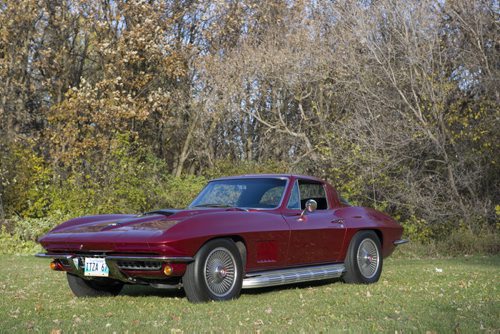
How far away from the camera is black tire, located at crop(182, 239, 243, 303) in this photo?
809 centimetres

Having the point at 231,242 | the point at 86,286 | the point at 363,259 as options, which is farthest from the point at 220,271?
the point at 363,259

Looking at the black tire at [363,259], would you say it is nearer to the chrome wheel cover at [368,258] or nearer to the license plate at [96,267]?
the chrome wheel cover at [368,258]

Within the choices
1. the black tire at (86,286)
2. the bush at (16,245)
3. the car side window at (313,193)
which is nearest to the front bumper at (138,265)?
the black tire at (86,286)

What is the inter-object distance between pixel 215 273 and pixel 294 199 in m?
1.92

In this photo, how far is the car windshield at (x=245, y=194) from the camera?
377 inches

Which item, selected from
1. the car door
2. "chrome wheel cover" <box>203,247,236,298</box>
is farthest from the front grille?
the car door

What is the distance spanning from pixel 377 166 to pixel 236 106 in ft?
22.7

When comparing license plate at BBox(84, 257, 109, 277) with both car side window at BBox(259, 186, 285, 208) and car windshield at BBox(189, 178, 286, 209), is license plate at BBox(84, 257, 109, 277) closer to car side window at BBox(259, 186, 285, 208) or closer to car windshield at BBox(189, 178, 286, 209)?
car windshield at BBox(189, 178, 286, 209)

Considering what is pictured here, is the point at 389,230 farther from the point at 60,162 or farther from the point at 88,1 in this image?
the point at 88,1

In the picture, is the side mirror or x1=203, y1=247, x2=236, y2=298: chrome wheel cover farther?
the side mirror

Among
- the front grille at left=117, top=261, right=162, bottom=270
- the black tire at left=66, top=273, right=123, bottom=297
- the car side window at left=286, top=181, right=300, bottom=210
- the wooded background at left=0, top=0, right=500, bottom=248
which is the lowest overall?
the black tire at left=66, top=273, right=123, bottom=297

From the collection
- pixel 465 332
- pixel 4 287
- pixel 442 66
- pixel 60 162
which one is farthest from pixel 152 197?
pixel 465 332

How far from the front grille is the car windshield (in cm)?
166

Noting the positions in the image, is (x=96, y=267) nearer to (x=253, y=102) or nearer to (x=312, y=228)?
(x=312, y=228)
